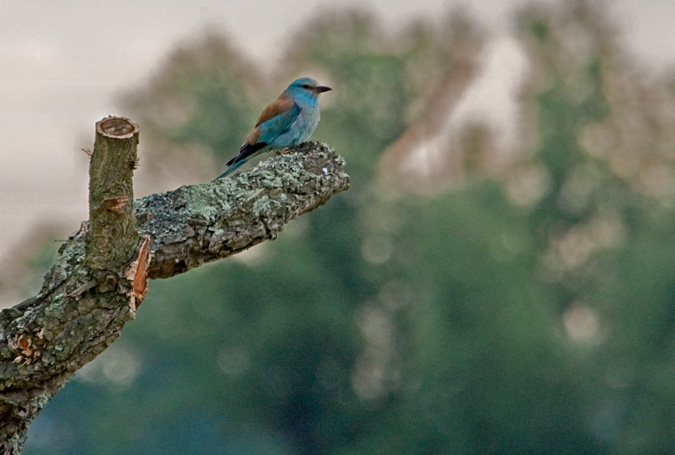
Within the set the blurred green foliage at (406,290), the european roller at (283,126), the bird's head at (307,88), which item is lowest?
the european roller at (283,126)

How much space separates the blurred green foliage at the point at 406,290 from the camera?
19266mm

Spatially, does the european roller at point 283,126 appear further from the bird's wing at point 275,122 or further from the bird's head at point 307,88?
the bird's head at point 307,88

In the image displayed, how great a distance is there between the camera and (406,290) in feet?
69.5

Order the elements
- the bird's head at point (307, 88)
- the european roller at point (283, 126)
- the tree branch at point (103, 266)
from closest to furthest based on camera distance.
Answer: the tree branch at point (103, 266) < the european roller at point (283, 126) < the bird's head at point (307, 88)

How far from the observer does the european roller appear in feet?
21.4

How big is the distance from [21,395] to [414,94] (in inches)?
767

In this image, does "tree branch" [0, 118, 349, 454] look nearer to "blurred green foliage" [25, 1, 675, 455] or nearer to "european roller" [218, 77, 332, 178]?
"european roller" [218, 77, 332, 178]

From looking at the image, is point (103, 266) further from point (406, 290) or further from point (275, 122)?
point (406, 290)

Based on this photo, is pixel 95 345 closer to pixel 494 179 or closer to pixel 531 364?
pixel 531 364

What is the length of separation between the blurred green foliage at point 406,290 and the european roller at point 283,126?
1225 centimetres

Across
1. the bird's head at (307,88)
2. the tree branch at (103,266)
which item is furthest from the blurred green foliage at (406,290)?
the tree branch at (103,266)

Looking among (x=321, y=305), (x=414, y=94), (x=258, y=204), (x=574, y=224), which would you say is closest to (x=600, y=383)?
(x=574, y=224)

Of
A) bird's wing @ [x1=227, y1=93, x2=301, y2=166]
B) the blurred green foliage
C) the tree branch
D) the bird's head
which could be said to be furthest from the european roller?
the blurred green foliage

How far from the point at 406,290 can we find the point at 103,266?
1790cm
